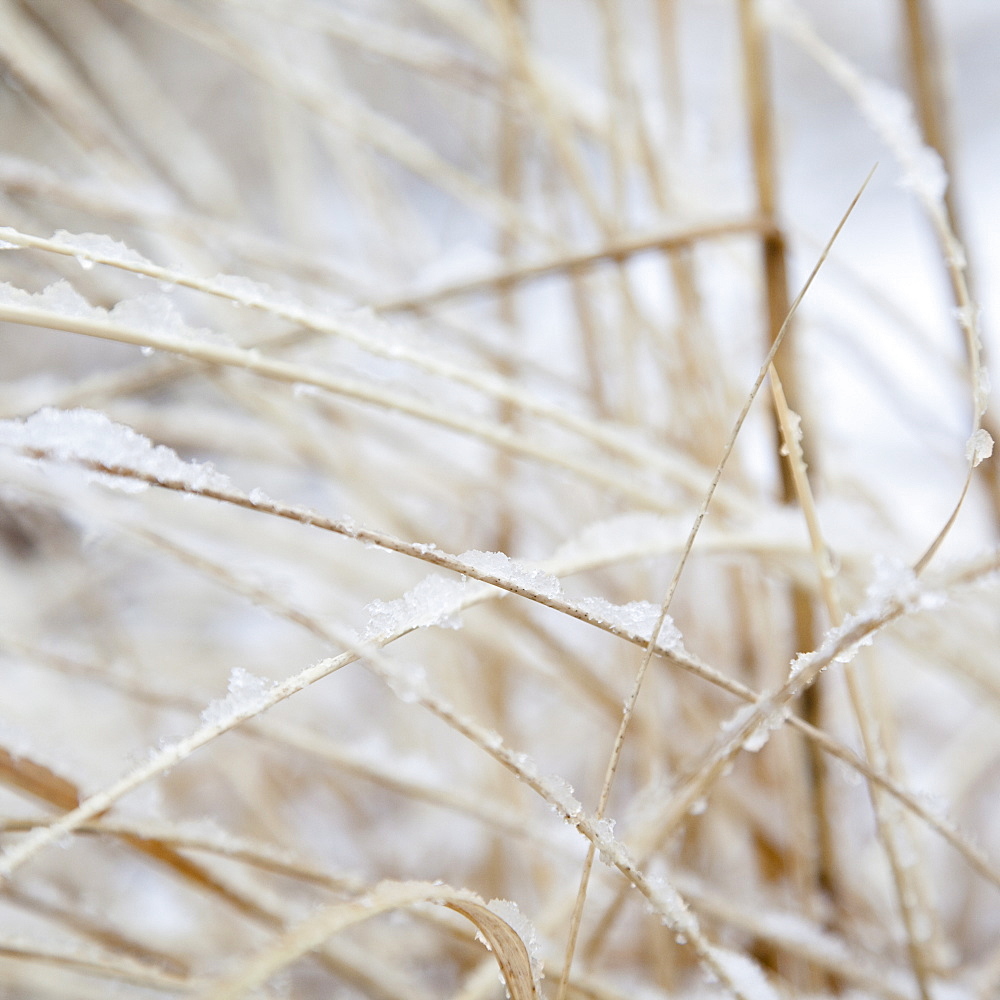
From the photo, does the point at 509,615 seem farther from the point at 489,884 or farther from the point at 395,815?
the point at 395,815

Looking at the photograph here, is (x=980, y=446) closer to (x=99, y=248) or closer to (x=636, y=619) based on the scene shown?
(x=636, y=619)

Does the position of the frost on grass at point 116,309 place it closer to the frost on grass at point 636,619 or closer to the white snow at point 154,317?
the white snow at point 154,317

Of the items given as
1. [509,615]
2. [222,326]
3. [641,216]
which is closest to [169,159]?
[222,326]

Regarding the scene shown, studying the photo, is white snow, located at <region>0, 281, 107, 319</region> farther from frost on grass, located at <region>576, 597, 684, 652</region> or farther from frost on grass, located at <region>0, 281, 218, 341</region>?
frost on grass, located at <region>576, 597, 684, 652</region>

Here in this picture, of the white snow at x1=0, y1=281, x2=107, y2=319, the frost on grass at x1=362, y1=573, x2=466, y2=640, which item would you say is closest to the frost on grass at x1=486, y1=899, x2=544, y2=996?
the frost on grass at x1=362, y1=573, x2=466, y2=640

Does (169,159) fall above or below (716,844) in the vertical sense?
above
